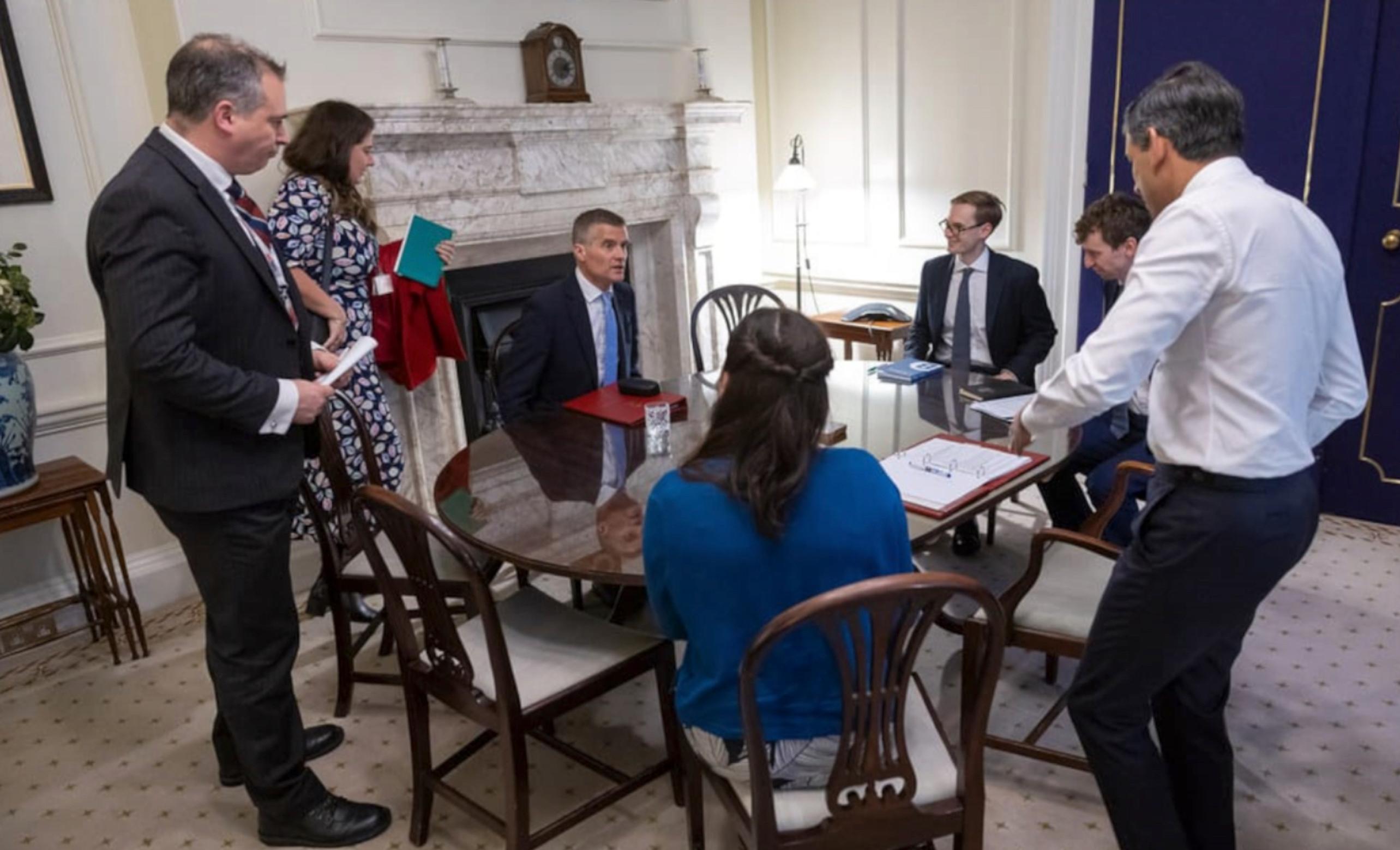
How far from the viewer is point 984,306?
305 cm

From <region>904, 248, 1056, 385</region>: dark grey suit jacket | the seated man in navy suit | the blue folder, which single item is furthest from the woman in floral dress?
the seated man in navy suit

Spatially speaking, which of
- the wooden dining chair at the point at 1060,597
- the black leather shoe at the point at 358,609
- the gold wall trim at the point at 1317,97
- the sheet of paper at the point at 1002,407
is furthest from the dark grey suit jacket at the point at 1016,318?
the black leather shoe at the point at 358,609

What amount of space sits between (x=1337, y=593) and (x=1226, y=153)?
1.94 m

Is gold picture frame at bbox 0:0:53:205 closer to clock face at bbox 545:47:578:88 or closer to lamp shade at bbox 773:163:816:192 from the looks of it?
clock face at bbox 545:47:578:88

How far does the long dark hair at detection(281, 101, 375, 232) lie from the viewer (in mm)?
2639

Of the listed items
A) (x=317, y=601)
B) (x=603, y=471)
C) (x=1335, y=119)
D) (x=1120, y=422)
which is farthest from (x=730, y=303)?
(x=1335, y=119)

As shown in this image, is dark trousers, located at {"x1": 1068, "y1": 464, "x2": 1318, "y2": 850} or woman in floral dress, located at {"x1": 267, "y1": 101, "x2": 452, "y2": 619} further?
woman in floral dress, located at {"x1": 267, "y1": 101, "x2": 452, "y2": 619}

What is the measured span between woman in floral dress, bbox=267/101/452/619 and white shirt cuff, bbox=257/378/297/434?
0.96 metres

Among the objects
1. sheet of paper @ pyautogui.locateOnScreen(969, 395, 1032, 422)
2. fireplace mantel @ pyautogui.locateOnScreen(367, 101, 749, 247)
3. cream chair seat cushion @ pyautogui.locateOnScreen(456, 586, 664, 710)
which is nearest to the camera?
cream chair seat cushion @ pyautogui.locateOnScreen(456, 586, 664, 710)

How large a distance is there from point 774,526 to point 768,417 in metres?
0.14

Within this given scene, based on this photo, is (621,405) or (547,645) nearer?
(547,645)

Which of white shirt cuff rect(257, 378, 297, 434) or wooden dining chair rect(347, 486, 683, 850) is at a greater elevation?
white shirt cuff rect(257, 378, 297, 434)

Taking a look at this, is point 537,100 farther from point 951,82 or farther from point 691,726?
point 691,726

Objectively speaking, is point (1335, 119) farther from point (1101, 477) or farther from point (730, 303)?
point (730, 303)
